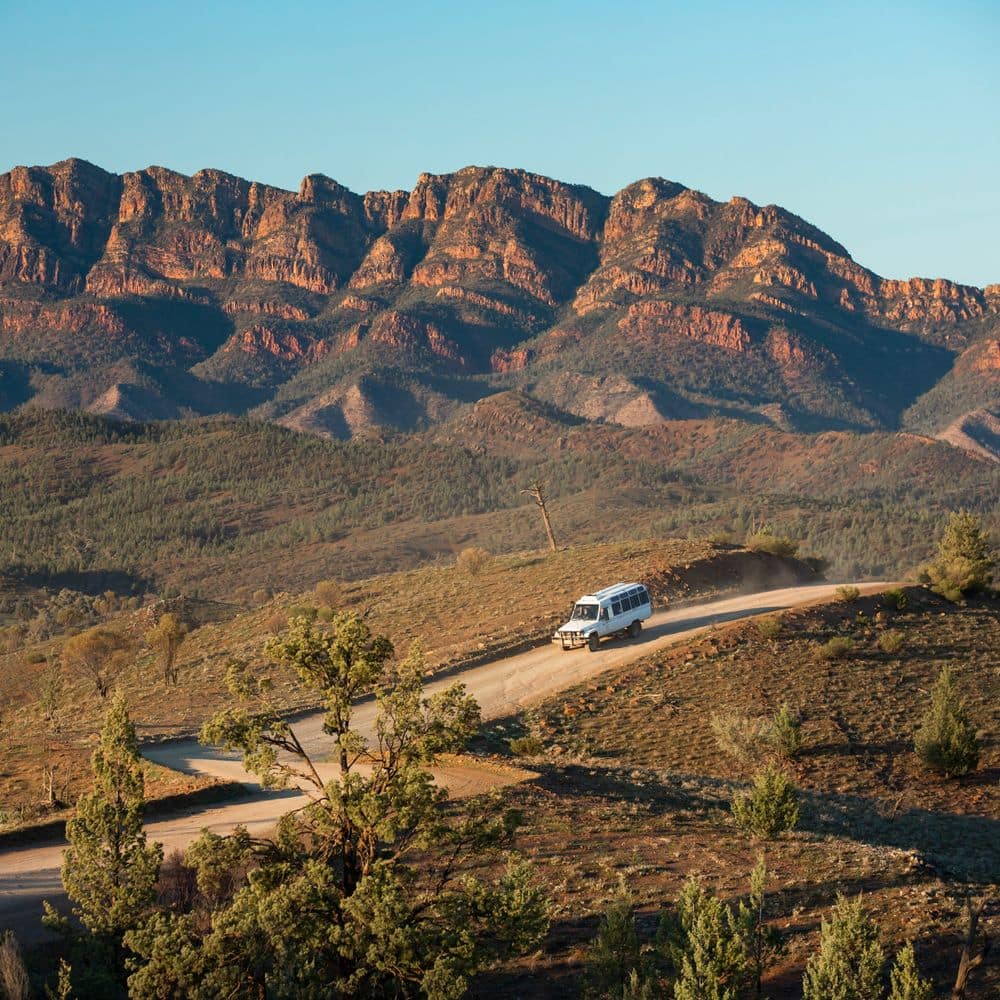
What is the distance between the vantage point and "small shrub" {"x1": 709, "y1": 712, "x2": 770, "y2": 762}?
103ft

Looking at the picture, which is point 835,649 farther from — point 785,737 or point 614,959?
point 614,959

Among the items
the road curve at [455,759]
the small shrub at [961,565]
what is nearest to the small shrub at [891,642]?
the road curve at [455,759]

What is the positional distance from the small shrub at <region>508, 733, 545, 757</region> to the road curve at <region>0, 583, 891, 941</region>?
2686mm

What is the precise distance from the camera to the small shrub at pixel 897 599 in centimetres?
4462

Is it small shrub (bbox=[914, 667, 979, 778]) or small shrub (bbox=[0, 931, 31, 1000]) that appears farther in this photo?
small shrub (bbox=[914, 667, 979, 778])

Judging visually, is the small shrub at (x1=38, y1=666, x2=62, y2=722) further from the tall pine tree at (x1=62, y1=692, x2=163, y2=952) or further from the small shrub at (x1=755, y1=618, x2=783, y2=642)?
the tall pine tree at (x1=62, y1=692, x2=163, y2=952)

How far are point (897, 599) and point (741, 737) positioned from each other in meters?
15.2

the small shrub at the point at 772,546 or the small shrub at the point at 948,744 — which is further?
the small shrub at the point at 772,546

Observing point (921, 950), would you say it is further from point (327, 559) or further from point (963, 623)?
point (327, 559)

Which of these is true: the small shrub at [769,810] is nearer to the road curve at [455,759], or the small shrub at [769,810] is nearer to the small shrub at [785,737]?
the road curve at [455,759]

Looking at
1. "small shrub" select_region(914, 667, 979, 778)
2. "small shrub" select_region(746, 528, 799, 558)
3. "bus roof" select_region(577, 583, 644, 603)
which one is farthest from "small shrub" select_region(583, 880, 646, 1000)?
"small shrub" select_region(746, 528, 799, 558)

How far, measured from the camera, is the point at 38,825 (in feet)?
80.0

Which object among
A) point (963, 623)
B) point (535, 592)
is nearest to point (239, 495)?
point (535, 592)

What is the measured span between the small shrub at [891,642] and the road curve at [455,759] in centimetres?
415
